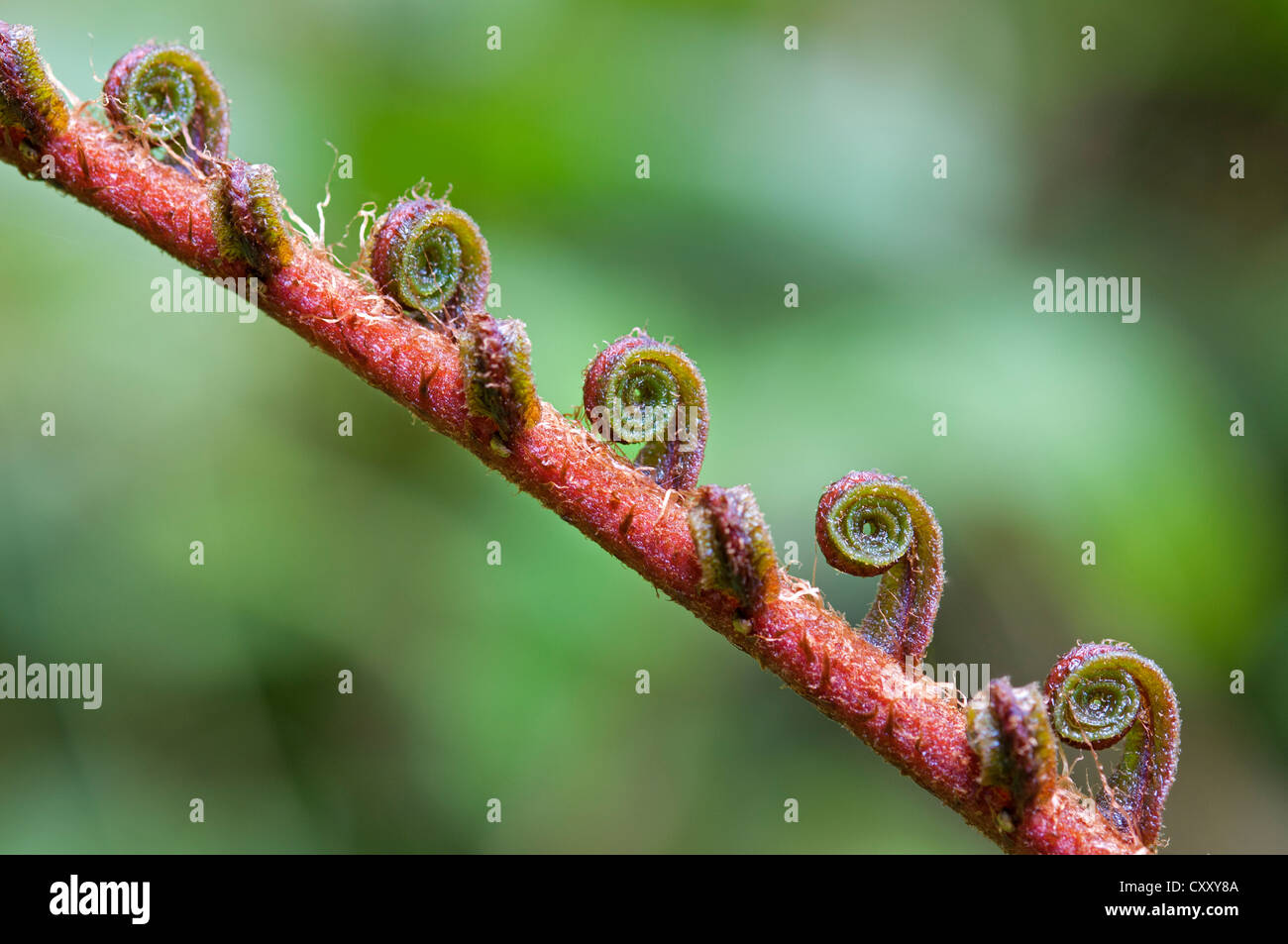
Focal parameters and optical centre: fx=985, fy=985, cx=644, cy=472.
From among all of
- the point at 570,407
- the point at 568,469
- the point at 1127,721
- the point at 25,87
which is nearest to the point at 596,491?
the point at 568,469

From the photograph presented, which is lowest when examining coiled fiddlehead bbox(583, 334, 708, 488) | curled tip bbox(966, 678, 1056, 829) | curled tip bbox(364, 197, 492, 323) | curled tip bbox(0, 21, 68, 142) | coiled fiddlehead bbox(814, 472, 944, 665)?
curled tip bbox(966, 678, 1056, 829)

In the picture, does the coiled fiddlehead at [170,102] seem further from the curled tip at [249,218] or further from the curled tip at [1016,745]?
the curled tip at [1016,745]

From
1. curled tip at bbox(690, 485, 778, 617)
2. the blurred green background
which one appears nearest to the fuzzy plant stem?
curled tip at bbox(690, 485, 778, 617)

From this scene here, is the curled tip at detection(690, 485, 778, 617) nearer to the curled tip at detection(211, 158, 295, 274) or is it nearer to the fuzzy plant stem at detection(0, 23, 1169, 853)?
the fuzzy plant stem at detection(0, 23, 1169, 853)

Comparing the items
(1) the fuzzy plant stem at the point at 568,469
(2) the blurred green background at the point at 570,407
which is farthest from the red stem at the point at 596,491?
(2) the blurred green background at the point at 570,407

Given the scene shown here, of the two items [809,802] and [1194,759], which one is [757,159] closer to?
[809,802]

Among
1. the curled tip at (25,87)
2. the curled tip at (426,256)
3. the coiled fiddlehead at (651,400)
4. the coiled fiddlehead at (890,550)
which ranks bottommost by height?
the coiled fiddlehead at (890,550)
